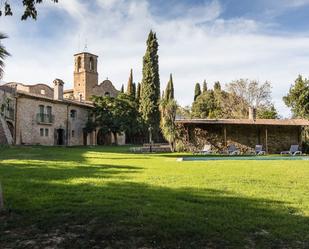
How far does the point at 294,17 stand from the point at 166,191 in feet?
23.7

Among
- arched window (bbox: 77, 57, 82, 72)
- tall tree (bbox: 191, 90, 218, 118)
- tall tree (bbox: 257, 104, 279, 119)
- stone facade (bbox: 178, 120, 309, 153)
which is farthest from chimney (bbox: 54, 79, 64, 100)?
tall tree (bbox: 257, 104, 279, 119)

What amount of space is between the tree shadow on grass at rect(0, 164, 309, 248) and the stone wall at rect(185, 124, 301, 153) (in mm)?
20217

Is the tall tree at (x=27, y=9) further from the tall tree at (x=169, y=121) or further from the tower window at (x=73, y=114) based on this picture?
the tower window at (x=73, y=114)

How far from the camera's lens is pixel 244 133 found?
2917 cm

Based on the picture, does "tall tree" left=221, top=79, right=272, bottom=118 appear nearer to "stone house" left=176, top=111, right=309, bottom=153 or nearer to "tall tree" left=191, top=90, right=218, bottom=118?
"tall tree" left=191, top=90, right=218, bottom=118

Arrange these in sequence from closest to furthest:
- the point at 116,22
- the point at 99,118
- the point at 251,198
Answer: the point at 251,198, the point at 116,22, the point at 99,118

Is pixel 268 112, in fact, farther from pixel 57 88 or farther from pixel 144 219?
pixel 144 219

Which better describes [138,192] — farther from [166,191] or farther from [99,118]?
[99,118]

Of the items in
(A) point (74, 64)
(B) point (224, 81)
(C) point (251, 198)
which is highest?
(A) point (74, 64)

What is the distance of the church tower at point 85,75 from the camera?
53903 mm

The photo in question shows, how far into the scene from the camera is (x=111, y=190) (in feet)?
25.1

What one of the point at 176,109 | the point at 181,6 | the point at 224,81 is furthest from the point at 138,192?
the point at 224,81

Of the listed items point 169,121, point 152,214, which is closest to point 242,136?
point 169,121

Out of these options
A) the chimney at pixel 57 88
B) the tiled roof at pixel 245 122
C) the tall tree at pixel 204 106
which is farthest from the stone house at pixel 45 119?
the tiled roof at pixel 245 122
